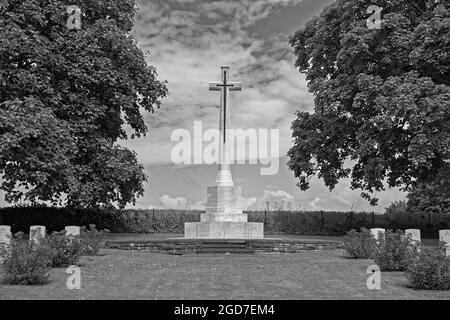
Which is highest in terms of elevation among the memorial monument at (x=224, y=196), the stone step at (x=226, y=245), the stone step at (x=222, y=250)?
the memorial monument at (x=224, y=196)

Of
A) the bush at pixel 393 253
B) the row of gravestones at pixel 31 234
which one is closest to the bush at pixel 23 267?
the row of gravestones at pixel 31 234

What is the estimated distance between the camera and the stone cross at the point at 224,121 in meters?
29.8

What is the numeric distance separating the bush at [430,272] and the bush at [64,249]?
10.00 m

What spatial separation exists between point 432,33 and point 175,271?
17314 millimetres

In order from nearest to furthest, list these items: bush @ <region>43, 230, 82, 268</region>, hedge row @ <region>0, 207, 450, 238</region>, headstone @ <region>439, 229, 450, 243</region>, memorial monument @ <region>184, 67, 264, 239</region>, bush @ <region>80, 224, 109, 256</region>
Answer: bush @ <region>43, 230, 82, 268</region>
headstone @ <region>439, 229, 450, 243</region>
bush @ <region>80, 224, 109, 256</region>
memorial monument @ <region>184, 67, 264, 239</region>
hedge row @ <region>0, 207, 450, 238</region>

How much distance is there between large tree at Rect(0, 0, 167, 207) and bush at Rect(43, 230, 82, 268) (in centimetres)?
730

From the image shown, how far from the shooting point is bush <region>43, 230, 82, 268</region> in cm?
1602

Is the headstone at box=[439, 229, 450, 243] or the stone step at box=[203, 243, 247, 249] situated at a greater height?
the headstone at box=[439, 229, 450, 243]

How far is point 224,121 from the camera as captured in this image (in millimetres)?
29953

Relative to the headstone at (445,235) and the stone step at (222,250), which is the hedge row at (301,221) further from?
the headstone at (445,235)

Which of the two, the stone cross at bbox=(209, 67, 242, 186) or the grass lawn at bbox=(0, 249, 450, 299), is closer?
the grass lawn at bbox=(0, 249, 450, 299)
